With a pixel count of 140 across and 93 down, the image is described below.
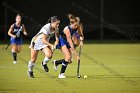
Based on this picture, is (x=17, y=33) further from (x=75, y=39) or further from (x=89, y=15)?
(x=89, y=15)

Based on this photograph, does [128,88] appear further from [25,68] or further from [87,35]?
[87,35]

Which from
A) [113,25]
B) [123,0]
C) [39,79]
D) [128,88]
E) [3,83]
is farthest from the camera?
[123,0]

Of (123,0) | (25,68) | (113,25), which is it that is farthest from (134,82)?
→ (123,0)

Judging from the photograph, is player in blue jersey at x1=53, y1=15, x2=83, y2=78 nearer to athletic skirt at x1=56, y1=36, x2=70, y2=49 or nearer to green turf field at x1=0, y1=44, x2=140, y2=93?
athletic skirt at x1=56, y1=36, x2=70, y2=49

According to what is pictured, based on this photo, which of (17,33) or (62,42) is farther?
(17,33)

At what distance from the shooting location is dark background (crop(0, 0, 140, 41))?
30422mm

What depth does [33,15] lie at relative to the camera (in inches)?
1232

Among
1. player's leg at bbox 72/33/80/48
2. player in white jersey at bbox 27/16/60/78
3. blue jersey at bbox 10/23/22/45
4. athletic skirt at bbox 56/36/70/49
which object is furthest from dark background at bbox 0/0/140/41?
player in white jersey at bbox 27/16/60/78

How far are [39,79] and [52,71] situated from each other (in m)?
2.17

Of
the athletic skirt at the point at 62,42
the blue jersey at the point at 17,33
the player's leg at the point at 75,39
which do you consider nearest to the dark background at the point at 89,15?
the blue jersey at the point at 17,33

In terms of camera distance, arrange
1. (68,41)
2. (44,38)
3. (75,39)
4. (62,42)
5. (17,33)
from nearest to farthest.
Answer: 1. (44,38)
2. (68,41)
3. (62,42)
4. (75,39)
5. (17,33)

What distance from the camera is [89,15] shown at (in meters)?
31.2

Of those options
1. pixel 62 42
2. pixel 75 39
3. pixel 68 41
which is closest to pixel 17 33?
pixel 75 39

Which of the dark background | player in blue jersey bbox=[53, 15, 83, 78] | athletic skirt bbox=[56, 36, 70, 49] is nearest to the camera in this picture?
player in blue jersey bbox=[53, 15, 83, 78]
